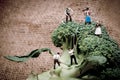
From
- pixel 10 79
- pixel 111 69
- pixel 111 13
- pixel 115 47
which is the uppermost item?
pixel 111 13

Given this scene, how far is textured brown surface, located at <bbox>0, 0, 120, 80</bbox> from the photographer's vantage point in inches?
140

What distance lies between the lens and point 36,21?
147 inches

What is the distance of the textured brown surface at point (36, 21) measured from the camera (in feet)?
11.7

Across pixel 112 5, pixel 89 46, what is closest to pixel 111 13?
pixel 112 5

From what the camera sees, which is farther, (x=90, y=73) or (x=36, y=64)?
(x=36, y=64)

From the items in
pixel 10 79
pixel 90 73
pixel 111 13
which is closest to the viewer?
pixel 90 73

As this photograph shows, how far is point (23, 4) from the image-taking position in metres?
3.77

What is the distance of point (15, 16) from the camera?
3.75 metres

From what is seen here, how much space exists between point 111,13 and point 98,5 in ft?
0.66

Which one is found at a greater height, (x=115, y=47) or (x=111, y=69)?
(x=115, y=47)

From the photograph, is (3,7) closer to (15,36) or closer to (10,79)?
(15,36)

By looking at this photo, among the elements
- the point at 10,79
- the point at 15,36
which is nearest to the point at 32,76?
the point at 10,79

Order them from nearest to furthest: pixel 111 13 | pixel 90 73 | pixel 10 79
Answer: pixel 90 73 < pixel 10 79 < pixel 111 13

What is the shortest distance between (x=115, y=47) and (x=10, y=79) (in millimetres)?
1453
